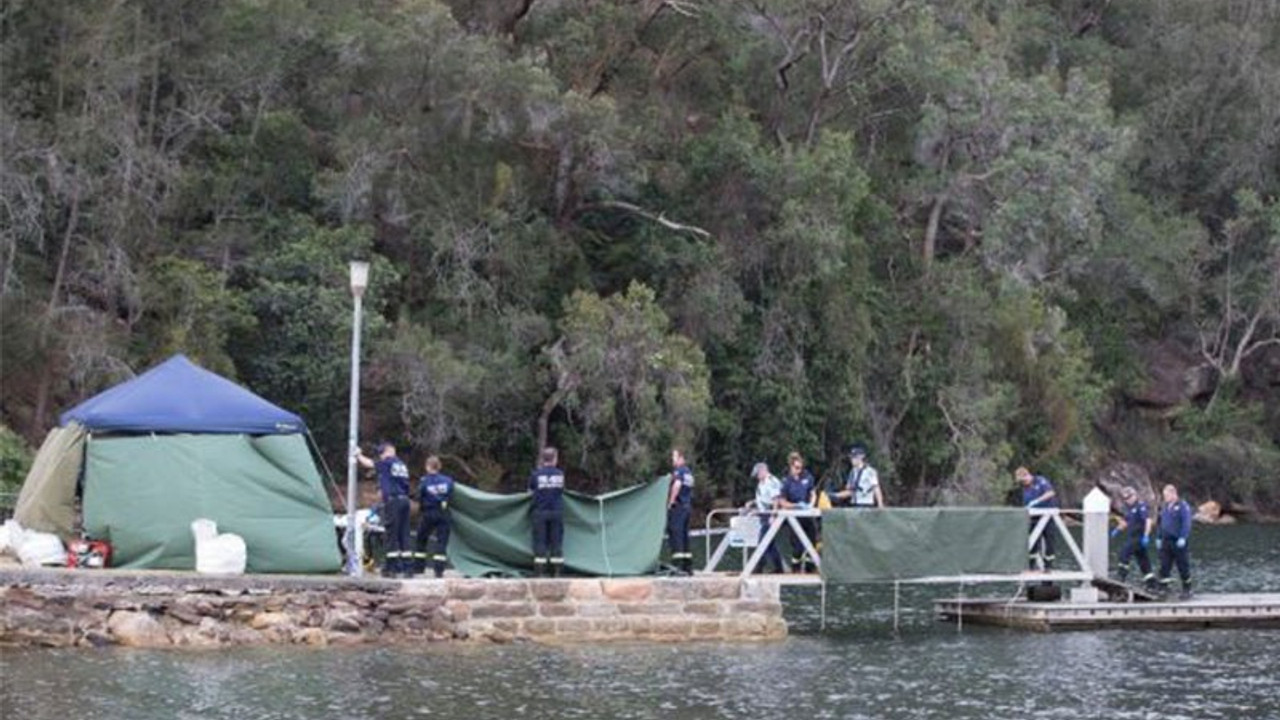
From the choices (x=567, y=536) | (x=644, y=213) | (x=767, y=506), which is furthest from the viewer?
(x=644, y=213)

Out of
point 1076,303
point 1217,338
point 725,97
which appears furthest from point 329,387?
point 1217,338

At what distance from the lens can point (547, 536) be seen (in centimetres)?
2683

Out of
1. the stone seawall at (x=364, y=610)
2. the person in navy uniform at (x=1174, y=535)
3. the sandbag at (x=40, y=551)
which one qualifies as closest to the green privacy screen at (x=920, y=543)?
the stone seawall at (x=364, y=610)

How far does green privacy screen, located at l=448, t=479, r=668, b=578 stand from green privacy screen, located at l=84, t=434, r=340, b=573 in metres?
1.62

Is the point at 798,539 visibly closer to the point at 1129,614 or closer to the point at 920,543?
the point at 920,543

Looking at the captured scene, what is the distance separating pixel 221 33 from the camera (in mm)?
49750

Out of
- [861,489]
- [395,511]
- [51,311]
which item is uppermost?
[51,311]

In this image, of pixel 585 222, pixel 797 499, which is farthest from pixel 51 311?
pixel 797 499

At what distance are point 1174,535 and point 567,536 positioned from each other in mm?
8592

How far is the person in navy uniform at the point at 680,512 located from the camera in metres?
27.7

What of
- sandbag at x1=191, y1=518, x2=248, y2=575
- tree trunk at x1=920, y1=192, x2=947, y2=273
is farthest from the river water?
tree trunk at x1=920, y1=192, x2=947, y2=273

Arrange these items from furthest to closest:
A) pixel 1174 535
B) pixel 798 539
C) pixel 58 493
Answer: pixel 1174 535
pixel 798 539
pixel 58 493

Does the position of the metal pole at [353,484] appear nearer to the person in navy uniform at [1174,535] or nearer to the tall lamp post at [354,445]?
the tall lamp post at [354,445]

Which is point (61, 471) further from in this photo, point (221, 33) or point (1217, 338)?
point (1217, 338)
